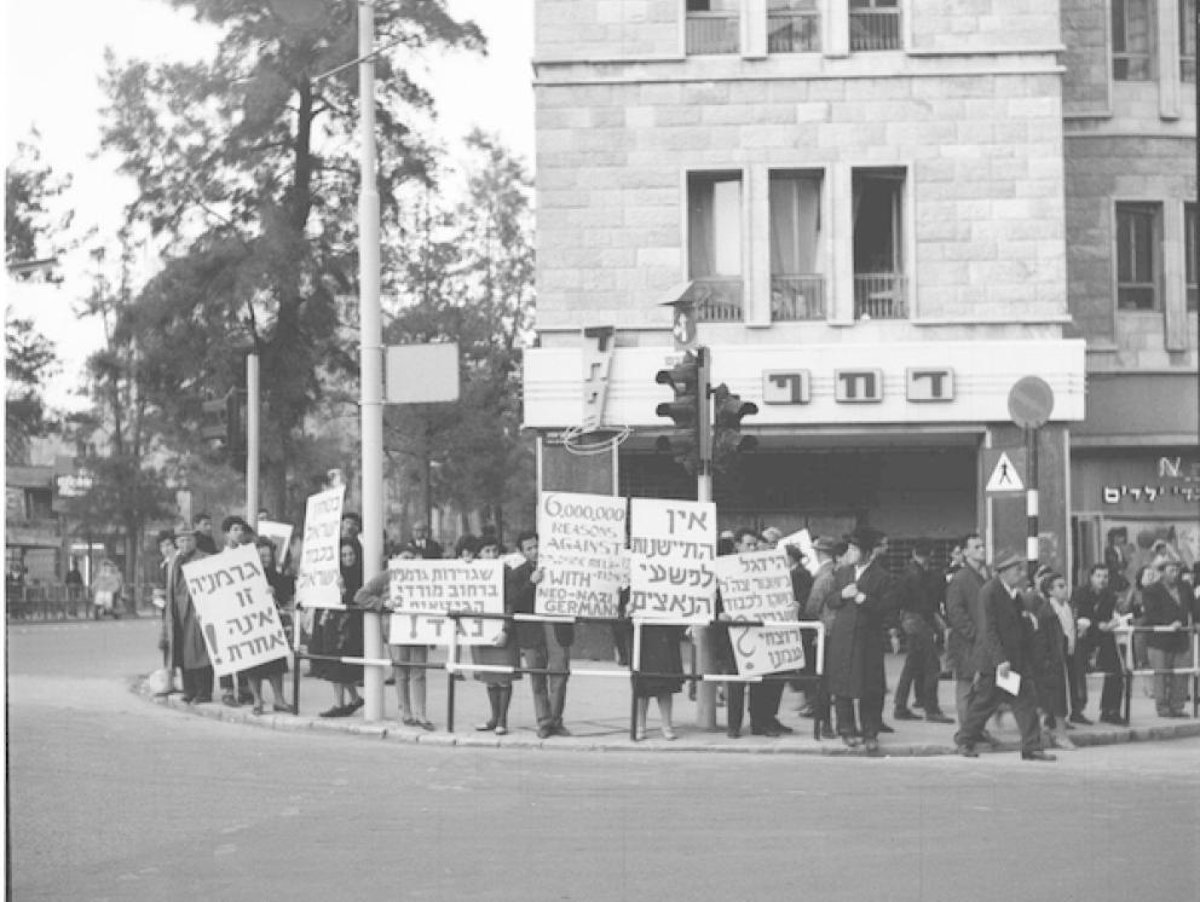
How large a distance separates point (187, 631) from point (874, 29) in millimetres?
13700

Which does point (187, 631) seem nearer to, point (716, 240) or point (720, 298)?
point (720, 298)

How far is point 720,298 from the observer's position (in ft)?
91.1

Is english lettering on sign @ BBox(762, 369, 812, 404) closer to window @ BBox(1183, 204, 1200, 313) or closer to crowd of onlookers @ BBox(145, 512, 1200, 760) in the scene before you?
window @ BBox(1183, 204, 1200, 313)

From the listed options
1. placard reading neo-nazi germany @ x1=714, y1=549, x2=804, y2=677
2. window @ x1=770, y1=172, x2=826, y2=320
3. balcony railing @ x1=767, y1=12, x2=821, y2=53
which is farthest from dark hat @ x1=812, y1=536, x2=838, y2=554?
balcony railing @ x1=767, y1=12, x2=821, y2=53

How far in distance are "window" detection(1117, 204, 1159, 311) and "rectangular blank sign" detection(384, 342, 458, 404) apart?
14719mm

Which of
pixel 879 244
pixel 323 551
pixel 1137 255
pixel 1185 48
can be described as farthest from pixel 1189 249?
pixel 323 551

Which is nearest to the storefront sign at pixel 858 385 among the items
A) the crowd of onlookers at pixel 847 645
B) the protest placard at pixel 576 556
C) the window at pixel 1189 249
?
the window at pixel 1189 249

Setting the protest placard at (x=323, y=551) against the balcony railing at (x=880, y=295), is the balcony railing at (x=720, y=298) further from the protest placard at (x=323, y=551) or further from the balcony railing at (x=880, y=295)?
the protest placard at (x=323, y=551)

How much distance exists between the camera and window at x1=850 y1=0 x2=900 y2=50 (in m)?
27.5

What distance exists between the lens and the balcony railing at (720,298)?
1088 inches

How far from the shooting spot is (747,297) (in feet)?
90.5

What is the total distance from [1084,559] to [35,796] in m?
19.9

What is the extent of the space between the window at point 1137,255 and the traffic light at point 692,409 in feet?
45.8

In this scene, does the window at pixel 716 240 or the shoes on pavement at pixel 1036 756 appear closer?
the shoes on pavement at pixel 1036 756
